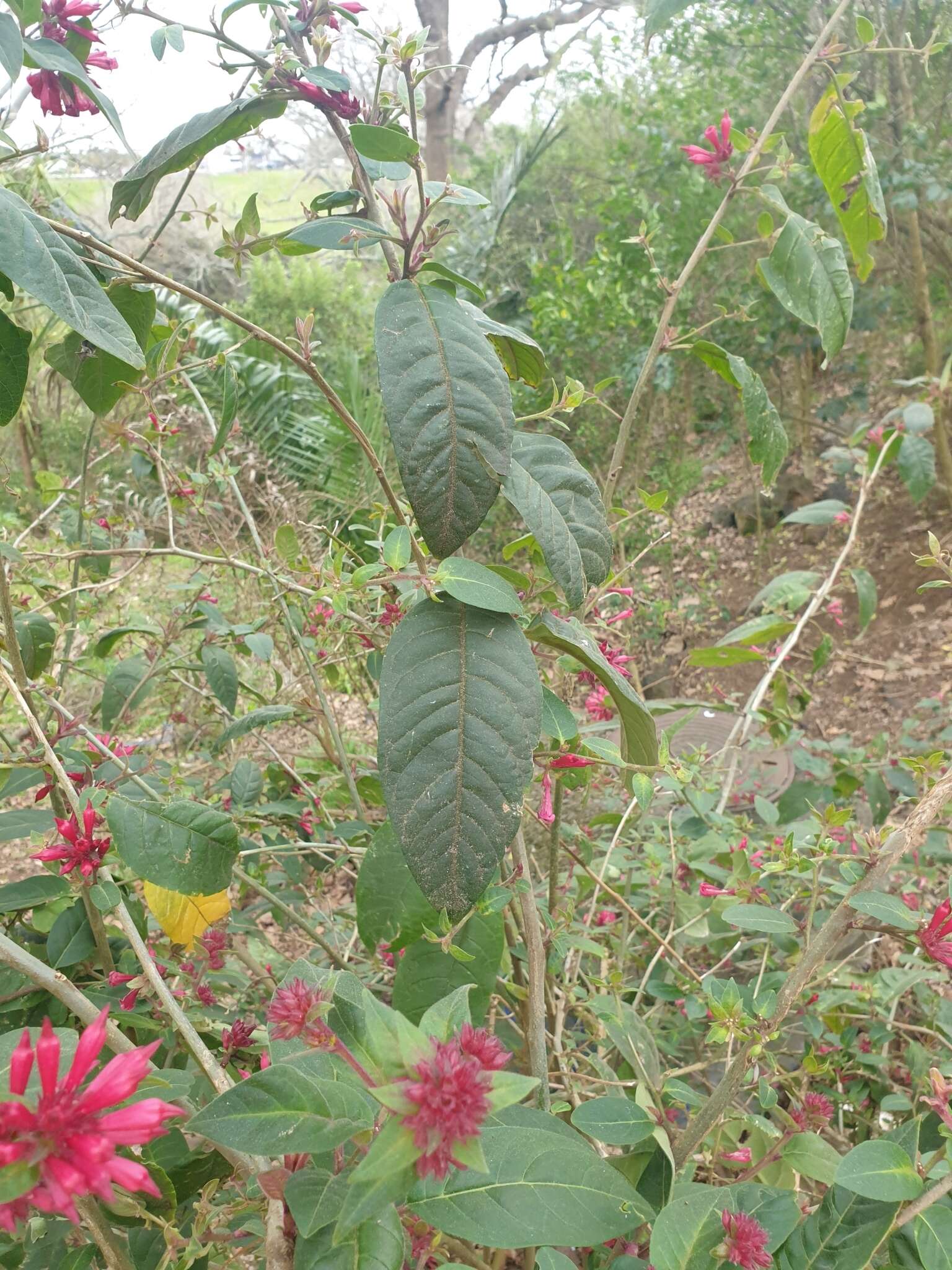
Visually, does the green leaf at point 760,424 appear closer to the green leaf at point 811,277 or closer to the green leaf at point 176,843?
the green leaf at point 811,277

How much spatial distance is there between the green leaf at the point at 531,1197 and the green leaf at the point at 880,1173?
0.14 meters

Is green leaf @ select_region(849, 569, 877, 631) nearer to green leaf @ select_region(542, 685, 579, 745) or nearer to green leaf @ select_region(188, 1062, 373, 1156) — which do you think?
green leaf @ select_region(542, 685, 579, 745)

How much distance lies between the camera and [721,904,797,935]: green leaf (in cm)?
68

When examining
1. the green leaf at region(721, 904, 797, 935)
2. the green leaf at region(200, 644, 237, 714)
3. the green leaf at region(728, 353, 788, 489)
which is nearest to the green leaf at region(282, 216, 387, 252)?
the green leaf at region(728, 353, 788, 489)

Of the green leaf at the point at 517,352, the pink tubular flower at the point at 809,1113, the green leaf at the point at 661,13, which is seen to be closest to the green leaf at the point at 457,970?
the pink tubular flower at the point at 809,1113

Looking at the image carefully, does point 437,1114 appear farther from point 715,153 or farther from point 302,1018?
point 715,153

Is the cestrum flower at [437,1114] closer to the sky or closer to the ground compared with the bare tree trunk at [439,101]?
closer to the ground

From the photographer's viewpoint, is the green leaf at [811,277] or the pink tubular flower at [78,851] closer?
the pink tubular flower at [78,851]

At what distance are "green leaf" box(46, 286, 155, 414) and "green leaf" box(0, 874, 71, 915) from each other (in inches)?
16.7

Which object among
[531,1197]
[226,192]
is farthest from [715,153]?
[226,192]

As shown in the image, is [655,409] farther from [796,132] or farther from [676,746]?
[676,746]

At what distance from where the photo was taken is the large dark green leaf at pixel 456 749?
503 millimetres

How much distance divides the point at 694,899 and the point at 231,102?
3.68 feet

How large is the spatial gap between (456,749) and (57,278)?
0.38m
